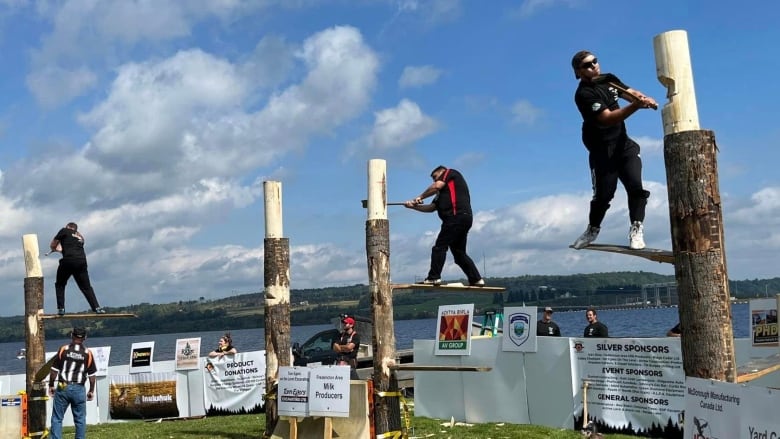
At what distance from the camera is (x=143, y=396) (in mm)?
21734

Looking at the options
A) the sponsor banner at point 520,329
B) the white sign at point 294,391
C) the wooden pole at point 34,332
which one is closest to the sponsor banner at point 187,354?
the wooden pole at point 34,332

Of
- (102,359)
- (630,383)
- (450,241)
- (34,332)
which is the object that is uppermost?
(450,241)

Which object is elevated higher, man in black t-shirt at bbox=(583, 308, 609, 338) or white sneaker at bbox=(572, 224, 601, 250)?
white sneaker at bbox=(572, 224, 601, 250)

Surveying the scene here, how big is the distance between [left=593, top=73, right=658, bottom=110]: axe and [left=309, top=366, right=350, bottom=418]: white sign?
710 centimetres

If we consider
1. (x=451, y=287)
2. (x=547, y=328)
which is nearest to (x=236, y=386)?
(x=547, y=328)

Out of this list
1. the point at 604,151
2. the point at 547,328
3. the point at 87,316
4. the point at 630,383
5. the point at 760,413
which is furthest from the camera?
the point at 547,328

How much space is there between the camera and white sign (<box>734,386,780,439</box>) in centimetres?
516

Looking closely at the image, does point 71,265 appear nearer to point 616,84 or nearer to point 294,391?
point 294,391

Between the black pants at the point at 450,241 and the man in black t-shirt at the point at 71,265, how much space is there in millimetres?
7129

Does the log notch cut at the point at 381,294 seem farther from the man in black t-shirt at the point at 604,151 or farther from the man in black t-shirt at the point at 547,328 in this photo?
the man in black t-shirt at the point at 547,328

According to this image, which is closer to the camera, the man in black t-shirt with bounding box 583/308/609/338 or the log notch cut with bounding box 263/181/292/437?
the log notch cut with bounding box 263/181/292/437

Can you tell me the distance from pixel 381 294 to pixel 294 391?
2.50m

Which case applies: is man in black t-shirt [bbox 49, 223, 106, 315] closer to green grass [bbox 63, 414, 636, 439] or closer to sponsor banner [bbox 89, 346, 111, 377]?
green grass [bbox 63, 414, 636, 439]

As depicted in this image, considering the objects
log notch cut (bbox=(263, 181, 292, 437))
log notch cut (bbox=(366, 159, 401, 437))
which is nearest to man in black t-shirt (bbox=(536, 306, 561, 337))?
log notch cut (bbox=(263, 181, 292, 437))
